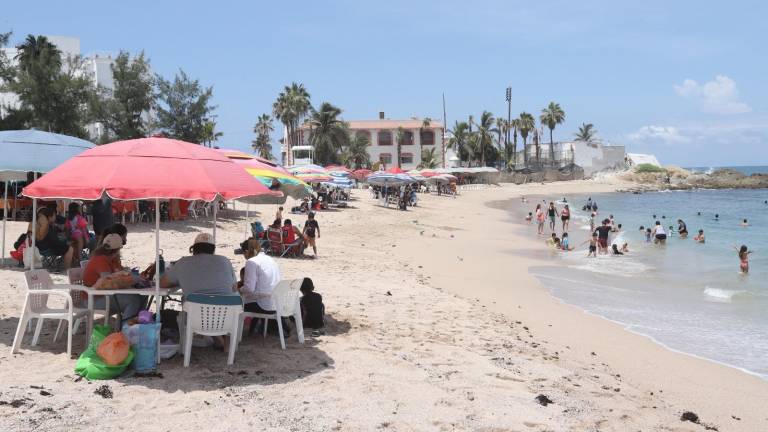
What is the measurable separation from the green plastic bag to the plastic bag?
1.4 inches

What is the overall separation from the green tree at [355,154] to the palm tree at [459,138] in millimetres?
15719

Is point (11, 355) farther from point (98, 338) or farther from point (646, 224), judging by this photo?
point (646, 224)

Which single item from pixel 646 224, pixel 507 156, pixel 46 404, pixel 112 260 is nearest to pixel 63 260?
pixel 112 260

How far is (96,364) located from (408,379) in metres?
2.68

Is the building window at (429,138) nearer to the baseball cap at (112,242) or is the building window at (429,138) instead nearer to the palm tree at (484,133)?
the palm tree at (484,133)

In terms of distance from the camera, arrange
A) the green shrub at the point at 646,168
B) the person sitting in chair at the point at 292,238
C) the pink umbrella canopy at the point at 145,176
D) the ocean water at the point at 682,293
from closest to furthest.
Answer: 1. the pink umbrella canopy at the point at 145,176
2. the ocean water at the point at 682,293
3. the person sitting in chair at the point at 292,238
4. the green shrub at the point at 646,168

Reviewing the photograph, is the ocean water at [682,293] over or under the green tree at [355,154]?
under

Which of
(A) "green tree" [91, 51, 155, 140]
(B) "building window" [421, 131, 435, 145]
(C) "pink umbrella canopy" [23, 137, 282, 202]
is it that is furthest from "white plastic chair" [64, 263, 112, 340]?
(B) "building window" [421, 131, 435, 145]

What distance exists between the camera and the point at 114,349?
5527mm

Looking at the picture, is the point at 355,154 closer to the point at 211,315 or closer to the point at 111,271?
the point at 111,271

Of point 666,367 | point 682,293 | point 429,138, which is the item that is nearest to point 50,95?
point 682,293

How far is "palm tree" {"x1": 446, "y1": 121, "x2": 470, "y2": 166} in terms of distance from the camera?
271 ft

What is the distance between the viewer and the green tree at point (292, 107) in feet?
224

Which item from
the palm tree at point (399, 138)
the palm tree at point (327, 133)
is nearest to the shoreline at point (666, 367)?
the palm tree at point (327, 133)
